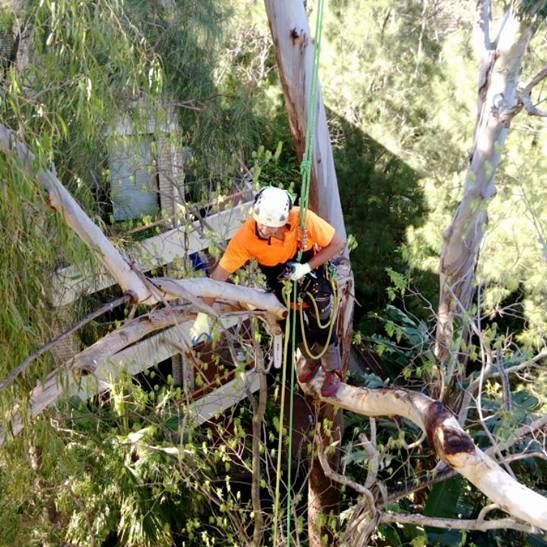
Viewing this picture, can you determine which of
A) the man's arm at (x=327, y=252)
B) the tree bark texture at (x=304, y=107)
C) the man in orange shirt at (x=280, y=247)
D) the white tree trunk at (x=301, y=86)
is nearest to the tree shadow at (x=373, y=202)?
the tree bark texture at (x=304, y=107)

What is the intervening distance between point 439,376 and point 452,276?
3.09 feet

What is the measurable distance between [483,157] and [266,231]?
262 cm

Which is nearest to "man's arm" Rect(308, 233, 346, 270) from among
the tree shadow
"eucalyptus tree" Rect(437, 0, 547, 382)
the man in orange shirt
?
the man in orange shirt

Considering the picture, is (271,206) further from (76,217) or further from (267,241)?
(76,217)

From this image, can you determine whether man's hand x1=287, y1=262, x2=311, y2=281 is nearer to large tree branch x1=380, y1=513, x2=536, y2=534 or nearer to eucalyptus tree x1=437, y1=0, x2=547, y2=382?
large tree branch x1=380, y1=513, x2=536, y2=534

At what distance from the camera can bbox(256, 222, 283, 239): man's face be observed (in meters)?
4.31

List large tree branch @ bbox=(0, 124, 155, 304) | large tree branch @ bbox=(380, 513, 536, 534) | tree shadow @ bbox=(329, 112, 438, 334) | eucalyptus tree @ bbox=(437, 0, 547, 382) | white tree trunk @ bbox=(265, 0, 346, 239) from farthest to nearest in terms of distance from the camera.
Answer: tree shadow @ bbox=(329, 112, 438, 334), eucalyptus tree @ bbox=(437, 0, 547, 382), white tree trunk @ bbox=(265, 0, 346, 239), large tree branch @ bbox=(380, 513, 536, 534), large tree branch @ bbox=(0, 124, 155, 304)

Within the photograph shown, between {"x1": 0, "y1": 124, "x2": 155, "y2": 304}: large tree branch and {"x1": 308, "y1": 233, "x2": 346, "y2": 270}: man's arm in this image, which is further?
{"x1": 308, "y1": 233, "x2": 346, "y2": 270}: man's arm

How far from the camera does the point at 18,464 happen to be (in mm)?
5102

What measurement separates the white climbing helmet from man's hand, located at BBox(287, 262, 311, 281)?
1.06 ft

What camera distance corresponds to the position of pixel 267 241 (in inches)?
172

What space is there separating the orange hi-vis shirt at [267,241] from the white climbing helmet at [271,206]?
0.56 ft

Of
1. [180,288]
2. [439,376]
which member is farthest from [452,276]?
[180,288]

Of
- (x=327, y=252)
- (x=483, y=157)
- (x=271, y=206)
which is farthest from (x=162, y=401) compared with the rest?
(x=483, y=157)
